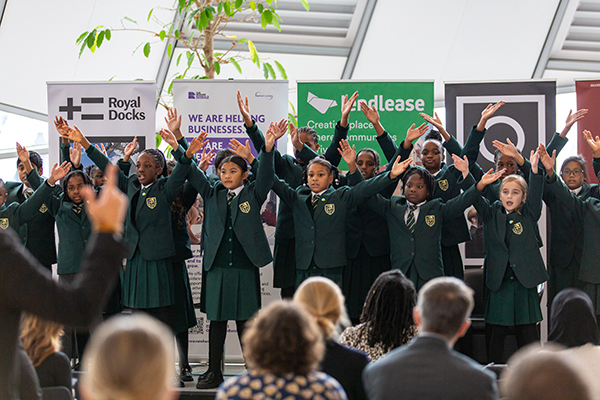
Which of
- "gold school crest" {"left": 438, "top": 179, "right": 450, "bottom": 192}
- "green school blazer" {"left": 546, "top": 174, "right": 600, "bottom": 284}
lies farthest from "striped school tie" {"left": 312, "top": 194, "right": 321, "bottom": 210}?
"green school blazer" {"left": 546, "top": 174, "right": 600, "bottom": 284}

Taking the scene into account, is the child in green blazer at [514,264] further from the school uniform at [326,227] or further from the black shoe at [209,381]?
the black shoe at [209,381]

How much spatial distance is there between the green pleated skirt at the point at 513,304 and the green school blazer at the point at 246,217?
1.50 metres

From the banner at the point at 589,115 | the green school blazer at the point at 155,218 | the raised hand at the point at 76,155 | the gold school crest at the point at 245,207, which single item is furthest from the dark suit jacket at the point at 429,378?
Result: the banner at the point at 589,115

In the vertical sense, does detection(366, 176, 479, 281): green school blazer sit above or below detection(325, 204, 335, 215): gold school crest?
below

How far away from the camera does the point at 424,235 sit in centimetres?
417

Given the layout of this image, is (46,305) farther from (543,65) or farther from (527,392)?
(543,65)

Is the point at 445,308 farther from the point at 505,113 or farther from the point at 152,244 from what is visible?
the point at 505,113

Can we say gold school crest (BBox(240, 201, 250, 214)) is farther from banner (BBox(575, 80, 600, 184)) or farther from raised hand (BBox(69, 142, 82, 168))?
banner (BBox(575, 80, 600, 184))

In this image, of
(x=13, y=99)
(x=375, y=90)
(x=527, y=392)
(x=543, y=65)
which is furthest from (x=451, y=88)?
(x=13, y=99)

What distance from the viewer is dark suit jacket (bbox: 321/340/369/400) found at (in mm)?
2268

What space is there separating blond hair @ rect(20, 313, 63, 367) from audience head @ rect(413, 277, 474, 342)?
50.2 inches

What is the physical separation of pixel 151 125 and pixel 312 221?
163cm

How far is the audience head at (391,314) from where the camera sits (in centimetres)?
272

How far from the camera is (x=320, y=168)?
4270mm
